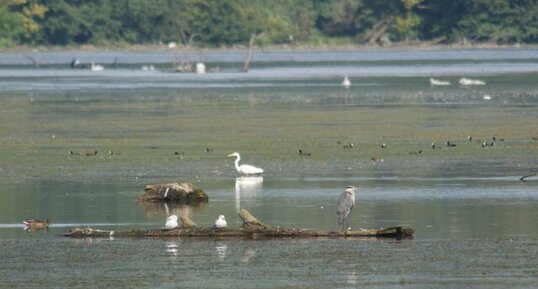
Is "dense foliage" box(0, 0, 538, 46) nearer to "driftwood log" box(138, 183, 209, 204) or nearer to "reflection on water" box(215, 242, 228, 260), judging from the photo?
"driftwood log" box(138, 183, 209, 204)

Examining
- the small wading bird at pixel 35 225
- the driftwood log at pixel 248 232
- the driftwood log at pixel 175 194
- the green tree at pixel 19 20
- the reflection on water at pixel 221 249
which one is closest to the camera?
the reflection on water at pixel 221 249

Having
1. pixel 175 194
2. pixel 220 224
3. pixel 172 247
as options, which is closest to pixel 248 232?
pixel 220 224

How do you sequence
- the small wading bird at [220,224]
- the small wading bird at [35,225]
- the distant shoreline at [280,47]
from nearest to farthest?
the small wading bird at [220,224] < the small wading bird at [35,225] < the distant shoreline at [280,47]

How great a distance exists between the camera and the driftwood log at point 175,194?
2327cm

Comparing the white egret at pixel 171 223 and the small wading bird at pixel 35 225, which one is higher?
the white egret at pixel 171 223

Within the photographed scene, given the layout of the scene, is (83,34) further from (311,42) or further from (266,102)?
(266,102)

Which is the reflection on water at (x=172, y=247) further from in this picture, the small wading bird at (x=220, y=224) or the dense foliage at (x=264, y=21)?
the dense foliage at (x=264, y=21)

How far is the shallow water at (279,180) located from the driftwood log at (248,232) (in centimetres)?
18

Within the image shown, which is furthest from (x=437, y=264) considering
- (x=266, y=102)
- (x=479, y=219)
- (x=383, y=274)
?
(x=266, y=102)

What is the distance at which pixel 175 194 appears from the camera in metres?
23.3

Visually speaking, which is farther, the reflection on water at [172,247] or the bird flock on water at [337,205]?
the bird flock on water at [337,205]

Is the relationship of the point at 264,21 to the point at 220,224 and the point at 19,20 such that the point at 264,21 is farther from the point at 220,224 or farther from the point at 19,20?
the point at 220,224

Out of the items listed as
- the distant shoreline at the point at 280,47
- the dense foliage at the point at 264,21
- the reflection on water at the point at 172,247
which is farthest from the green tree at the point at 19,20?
the reflection on water at the point at 172,247

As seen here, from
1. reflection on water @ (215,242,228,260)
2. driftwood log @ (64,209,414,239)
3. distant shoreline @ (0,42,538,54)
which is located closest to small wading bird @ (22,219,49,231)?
driftwood log @ (64,209,414,239)
